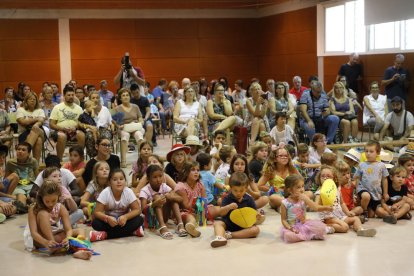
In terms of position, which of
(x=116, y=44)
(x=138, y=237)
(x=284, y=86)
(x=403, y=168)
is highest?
(x=116, y=44)

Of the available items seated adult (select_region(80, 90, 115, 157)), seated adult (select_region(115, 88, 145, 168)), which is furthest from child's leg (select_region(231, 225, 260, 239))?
seated adult (select_region(115, 88, 145, 168))

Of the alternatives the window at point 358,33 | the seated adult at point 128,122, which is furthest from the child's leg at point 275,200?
the window at point 358,33

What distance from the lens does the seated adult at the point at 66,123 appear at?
26.9 ft

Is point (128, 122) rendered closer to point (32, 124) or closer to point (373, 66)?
point (32, 124)

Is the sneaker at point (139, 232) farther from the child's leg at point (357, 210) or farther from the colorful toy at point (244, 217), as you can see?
the child's leg at point (357, 210)

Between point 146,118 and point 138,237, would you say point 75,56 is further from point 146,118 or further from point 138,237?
point 138,237

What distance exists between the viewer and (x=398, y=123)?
9.22m

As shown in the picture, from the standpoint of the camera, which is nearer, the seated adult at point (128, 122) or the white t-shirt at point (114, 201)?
the white t-shirt at point (114, 201)

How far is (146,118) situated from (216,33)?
819cm

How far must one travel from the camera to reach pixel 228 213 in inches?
209

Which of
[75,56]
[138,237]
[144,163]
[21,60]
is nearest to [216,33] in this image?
[75,56]

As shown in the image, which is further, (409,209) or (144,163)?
(144,163)

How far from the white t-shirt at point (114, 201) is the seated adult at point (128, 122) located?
317cm

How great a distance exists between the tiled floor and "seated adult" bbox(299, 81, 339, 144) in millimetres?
3735
